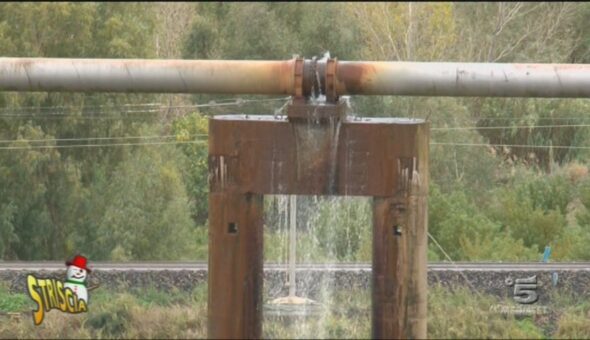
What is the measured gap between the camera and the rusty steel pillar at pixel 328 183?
13664 millimetres

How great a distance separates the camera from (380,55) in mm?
39000

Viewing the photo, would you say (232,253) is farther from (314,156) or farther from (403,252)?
(403,252)

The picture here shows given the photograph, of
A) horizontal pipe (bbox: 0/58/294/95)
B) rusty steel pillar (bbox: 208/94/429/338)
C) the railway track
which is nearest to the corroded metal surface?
rusty steel pillar (bbox: 208/94/429/338)

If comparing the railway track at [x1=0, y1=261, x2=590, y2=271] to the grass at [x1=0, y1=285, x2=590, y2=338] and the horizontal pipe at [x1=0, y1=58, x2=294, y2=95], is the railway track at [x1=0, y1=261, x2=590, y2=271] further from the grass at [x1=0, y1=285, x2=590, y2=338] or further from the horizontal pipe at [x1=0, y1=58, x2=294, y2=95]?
the horizontal pipe at [x1=0, y1=58, x2=294, y2=95]

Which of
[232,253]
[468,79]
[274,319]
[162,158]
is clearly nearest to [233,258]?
[232,253]

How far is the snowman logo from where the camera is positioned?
70.7ft

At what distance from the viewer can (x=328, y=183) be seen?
13.7 metres

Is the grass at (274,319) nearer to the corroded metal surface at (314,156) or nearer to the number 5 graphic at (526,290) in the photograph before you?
the number 5 graphic at (526,290)

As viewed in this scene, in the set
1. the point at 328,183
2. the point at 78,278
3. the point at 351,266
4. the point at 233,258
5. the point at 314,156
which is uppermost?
the point at 314,156

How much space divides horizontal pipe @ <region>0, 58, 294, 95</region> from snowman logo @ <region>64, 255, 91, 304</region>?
22.8 feet

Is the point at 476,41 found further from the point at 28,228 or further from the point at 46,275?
the point at 46,275

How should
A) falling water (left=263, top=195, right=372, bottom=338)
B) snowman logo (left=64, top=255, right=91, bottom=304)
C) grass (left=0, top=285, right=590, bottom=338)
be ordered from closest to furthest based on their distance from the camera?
falling water (left=263, top=195, right=372, bottom=338) < grass (left=0, top=285, right=590, bottom=338) < snowman logo (left=64, top=255, right=91, bottom=304)

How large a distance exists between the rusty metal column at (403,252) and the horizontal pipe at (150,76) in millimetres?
1339

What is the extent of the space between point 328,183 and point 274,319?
4.72 metres
